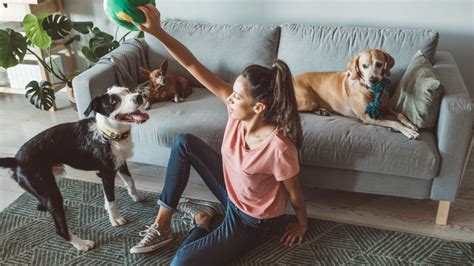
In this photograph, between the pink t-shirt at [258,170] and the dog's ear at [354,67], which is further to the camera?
the dog's ear at [354,67]

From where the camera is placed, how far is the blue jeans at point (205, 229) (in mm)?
2043

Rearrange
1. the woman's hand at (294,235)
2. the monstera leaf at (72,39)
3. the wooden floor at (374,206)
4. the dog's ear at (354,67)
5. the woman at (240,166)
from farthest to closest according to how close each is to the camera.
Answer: the monstera leaf at (72,39), the dog's ear at (354,67), the wooden floor at (374,206), the woman's hand at (294,235), the woman at (240,166)

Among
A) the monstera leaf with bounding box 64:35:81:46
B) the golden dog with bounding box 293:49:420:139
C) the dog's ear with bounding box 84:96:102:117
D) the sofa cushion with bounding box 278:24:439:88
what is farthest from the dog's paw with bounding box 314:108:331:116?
the monstera leaf with bounding box 64:35:81:46

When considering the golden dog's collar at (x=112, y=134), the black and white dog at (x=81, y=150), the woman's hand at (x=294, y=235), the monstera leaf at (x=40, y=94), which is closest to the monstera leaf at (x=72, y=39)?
the monstera leaf at (x=40, y=94)

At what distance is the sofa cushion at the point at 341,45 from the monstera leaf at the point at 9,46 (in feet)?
5.68

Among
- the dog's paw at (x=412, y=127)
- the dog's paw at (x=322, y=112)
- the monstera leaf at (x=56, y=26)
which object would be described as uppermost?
the monstera leaf at (x=56, y=26)

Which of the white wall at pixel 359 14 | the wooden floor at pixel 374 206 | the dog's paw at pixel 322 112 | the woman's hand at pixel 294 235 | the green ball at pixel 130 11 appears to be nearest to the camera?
the green ball at pixel 130 11

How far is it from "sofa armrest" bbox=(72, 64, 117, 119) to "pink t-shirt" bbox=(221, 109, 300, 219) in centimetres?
91

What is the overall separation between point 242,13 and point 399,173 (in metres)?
1.59

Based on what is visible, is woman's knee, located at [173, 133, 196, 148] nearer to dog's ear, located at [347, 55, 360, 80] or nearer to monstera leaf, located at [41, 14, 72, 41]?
dog's ear, located at [347, 55, 360, 80]

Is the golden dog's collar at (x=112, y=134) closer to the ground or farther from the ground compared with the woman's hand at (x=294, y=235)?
farther from the ground

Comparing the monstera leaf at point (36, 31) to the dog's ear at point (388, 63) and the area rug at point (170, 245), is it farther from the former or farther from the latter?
the dog's ear at point (388, 63)

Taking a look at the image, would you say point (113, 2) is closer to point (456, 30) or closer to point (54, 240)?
point (54, 240)

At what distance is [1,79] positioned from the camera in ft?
12.8
